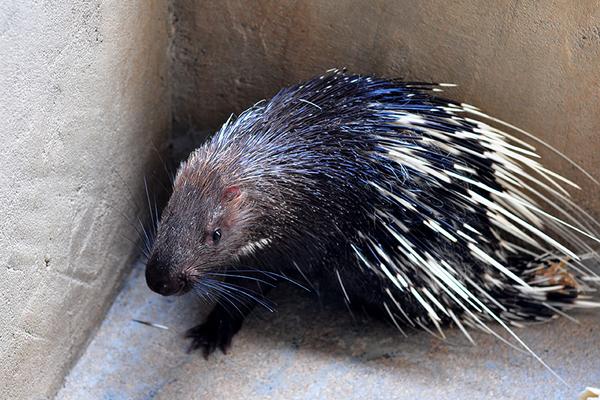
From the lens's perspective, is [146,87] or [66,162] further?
[146,87]

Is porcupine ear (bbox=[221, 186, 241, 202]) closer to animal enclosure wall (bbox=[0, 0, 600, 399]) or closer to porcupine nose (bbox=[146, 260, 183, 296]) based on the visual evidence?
porcupine nose (bbox=[146, 260, 183, 296])

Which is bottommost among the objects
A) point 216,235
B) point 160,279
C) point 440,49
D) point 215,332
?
point 215,332

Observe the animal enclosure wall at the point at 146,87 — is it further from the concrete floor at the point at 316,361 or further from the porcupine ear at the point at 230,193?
the porcupine ear at the point at 230,193

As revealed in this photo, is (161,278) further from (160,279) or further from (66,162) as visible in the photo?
(66,162)

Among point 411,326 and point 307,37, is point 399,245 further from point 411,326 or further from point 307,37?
point 307,37

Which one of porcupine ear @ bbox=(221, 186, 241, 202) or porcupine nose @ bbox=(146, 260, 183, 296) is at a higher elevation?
porcupine ear @ bbox=(221, 186, 241, 202)

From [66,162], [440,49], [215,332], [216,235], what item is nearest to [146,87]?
[66,162]

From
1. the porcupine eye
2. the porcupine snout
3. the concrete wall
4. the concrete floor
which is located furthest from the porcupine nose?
the concrete wall
